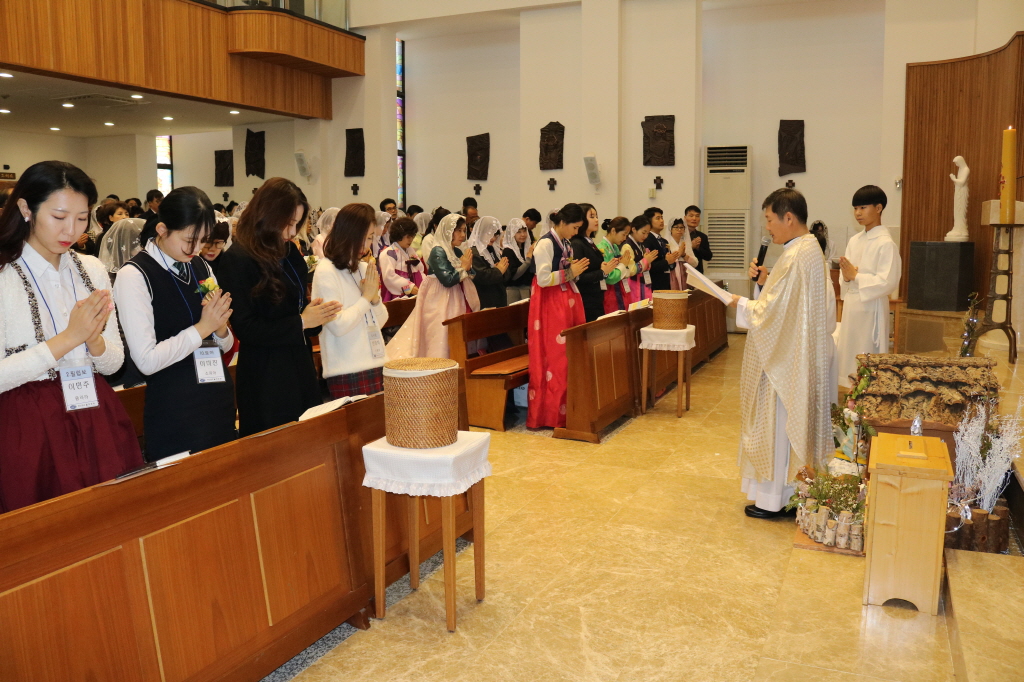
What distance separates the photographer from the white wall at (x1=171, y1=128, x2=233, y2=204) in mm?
16241

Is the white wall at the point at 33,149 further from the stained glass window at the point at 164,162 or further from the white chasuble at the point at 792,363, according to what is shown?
the white chasuble at the point at 792,363

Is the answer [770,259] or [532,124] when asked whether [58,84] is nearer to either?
[532,124]

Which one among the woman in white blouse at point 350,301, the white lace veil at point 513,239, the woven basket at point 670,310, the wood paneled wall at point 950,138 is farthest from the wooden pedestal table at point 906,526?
the white lace veil at point 513,239

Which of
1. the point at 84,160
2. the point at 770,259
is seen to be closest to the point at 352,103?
the point at 770,259

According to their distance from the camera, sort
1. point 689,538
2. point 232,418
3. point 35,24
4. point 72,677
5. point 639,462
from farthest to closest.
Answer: point 35,24 → point 639,462 → point 689,538 → point 232,418 → point 72,677

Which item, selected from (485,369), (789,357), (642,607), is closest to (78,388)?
(642,607)

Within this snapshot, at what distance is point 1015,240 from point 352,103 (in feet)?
31.5

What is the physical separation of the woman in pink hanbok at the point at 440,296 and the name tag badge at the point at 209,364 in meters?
3.62

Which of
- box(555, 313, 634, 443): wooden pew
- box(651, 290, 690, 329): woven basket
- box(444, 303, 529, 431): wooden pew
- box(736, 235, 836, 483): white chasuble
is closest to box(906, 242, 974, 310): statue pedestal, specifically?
box(651, 290, 690, 329): woven basket

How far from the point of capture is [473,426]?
20.9 feet

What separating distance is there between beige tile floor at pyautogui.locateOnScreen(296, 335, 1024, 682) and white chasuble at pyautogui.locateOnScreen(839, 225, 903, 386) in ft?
3.19

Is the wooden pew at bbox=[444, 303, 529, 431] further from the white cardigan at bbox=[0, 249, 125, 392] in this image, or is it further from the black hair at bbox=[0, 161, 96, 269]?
the black hair at bbox=[0, 161, 96, 269]

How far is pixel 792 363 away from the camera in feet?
13.8

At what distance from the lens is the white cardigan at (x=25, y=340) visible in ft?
7.28
